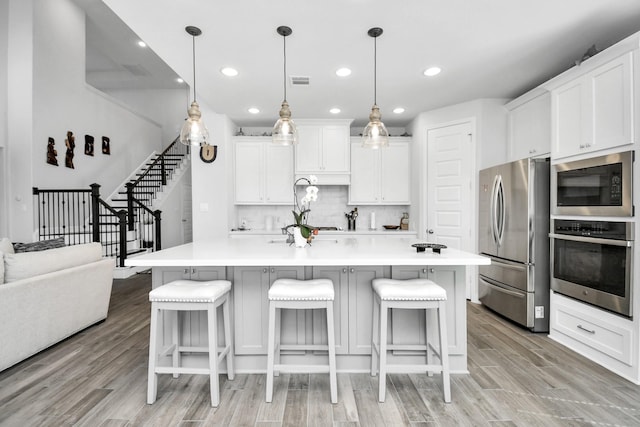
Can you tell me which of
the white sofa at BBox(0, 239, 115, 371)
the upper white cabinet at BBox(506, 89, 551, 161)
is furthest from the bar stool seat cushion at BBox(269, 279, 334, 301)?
the upper white cabinet at BBox(506, 89, 551, 161)

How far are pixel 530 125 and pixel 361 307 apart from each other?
10.1 feet

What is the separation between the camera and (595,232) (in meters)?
2.52

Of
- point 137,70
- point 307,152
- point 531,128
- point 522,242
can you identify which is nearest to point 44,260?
point 307,152

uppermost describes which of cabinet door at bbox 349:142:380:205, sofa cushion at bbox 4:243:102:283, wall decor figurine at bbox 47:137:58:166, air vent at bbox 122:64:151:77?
Answer: air vent at bbox 122:64:151:77

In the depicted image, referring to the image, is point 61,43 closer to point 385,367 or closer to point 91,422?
point 91,422

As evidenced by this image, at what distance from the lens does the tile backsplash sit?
17.8 feet

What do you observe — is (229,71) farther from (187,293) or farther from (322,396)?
(322,396)

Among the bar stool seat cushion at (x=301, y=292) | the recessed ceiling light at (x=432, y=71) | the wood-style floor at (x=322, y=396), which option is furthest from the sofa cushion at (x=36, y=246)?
the recessed ceiling light at (x=432, y=71)

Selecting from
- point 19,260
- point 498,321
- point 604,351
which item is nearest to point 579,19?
point 604,351

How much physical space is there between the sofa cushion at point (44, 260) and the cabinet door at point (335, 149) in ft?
10.9

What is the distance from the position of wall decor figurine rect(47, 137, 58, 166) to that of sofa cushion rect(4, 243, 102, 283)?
3394 millimetres

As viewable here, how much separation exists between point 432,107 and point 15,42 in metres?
6.69

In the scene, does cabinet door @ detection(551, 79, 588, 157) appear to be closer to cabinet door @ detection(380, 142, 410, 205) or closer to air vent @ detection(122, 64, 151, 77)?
cabinet door @ detection(380, 142, 410, 205)

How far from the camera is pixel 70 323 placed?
2.95 metres
